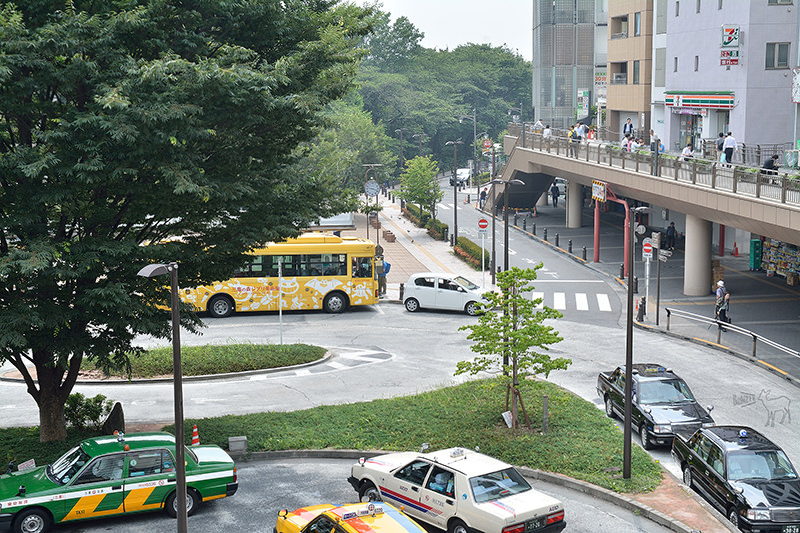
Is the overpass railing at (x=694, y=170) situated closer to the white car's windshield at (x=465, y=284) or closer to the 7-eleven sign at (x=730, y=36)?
the 7-eleven sign at (x=730, y=36)

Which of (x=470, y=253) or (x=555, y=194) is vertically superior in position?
(x=555, y=194)

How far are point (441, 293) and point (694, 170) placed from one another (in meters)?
11.6

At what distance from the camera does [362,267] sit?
131 feet

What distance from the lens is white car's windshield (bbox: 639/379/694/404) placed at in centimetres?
2316

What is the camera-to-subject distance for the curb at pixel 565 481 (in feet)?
56.3

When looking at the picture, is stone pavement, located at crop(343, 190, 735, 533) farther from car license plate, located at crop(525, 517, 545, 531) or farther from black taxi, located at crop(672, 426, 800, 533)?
car license plate, located at crop(525, 517, 545, 531)

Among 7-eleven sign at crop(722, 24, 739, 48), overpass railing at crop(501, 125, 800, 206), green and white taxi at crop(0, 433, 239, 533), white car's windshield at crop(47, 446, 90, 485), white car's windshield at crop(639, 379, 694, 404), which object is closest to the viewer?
green and white taxi at crop(0, 433, 239, 533)

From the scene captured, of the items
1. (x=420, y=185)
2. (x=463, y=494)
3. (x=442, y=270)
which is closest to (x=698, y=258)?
(x=442, y=270)

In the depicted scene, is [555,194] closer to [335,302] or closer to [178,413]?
[335,302]

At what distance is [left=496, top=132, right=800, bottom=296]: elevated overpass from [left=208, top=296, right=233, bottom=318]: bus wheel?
45.3ft

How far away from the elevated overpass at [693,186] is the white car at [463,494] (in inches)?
711

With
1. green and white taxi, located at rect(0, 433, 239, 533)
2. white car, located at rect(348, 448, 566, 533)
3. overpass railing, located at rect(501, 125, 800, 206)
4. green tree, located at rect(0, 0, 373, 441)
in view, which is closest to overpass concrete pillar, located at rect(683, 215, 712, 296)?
overpass railing, located at rect(501, 125, 800, 206)

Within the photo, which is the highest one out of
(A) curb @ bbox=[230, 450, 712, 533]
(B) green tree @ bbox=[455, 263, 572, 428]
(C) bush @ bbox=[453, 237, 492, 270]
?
(B) green tree @ bbox=[455, 263, 572, 428]

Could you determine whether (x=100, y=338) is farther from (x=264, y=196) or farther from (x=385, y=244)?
(x=385, y=244)
